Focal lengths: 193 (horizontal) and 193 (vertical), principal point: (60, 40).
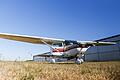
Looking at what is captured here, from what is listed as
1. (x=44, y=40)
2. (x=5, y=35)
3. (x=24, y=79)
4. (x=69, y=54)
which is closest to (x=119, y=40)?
(x=69, y=54)

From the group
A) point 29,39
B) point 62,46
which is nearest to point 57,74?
point 29,39

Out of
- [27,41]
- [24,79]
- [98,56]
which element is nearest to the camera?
[24,79]

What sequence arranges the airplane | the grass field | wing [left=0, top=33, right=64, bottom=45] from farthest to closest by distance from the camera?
the airplane, wing [left=0, top=33, right=64, bottom=45], the grass field

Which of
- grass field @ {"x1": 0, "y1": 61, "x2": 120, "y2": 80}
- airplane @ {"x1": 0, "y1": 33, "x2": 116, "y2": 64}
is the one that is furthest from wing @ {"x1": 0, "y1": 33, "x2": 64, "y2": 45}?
grass field @ {"x1": 0, "y1": 61, "x2": 120, "y2": 80}

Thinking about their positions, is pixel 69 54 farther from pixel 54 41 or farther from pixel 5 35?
pixel 5 35

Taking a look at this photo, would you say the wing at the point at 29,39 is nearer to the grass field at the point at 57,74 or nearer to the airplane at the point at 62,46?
the airplane at the point at 62,46

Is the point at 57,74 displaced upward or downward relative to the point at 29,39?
downward

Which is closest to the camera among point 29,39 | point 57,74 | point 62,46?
point 57,74

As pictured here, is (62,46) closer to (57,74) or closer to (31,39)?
(31,39)

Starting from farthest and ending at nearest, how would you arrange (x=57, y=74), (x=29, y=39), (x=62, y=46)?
(x=62, y=46), (x=29, y=39), (x=57, y=74)

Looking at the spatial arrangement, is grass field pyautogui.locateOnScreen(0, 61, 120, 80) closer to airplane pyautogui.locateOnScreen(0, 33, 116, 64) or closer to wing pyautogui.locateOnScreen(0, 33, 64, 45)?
wing pyautogui.locateOnScreen(0, 33, 64, 45)

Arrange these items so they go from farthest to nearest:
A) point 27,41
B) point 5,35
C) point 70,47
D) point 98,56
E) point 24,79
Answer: point 98,56 → point 70,47 → point 27,41 → point 5,35 → point 24,79

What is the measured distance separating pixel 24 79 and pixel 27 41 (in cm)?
1708

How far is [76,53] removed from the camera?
21.7m
